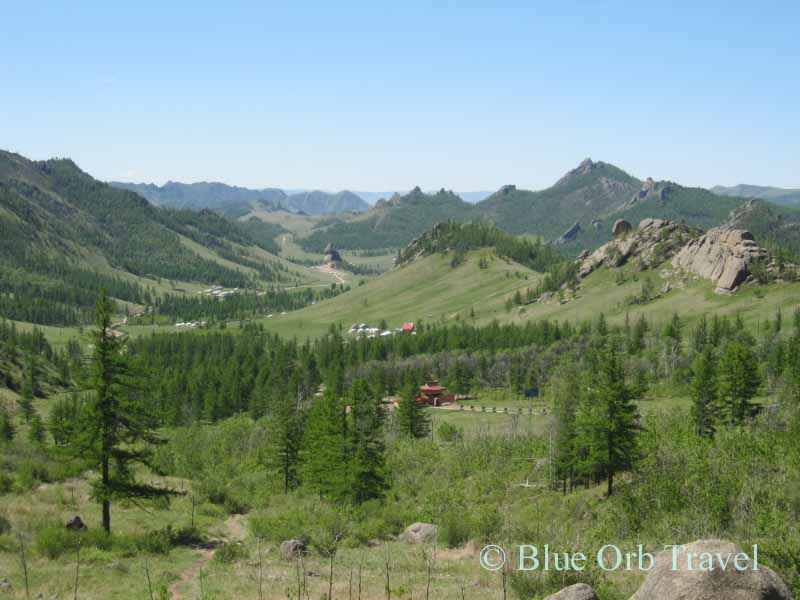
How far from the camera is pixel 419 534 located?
47.8 metres

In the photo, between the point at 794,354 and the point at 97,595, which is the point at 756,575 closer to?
the point at 97,595

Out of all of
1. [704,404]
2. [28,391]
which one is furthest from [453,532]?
[28,391]

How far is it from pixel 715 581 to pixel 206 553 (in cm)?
3007

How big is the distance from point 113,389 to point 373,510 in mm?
24862

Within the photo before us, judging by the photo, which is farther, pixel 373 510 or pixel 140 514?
pixel 373 510

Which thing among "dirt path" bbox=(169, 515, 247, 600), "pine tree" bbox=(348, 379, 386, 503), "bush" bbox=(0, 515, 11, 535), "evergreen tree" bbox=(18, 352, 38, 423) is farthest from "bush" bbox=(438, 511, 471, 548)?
"evergreen tree" bbox=(18, 352, 38, 423)

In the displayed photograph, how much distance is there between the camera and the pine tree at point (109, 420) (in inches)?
1550

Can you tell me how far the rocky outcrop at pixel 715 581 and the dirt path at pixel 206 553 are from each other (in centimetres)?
2169

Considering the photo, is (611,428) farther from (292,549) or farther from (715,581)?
(715,581)

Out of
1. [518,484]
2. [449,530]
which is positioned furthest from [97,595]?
[518,484]

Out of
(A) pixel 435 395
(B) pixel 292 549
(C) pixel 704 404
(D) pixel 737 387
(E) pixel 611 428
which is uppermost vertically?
(E) pixel 611 428

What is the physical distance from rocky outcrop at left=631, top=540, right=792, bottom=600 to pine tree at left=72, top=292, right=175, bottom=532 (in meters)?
32.2

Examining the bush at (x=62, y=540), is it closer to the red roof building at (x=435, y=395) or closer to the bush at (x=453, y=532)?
the bush at (x=453, y=532)

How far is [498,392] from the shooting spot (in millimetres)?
162750
